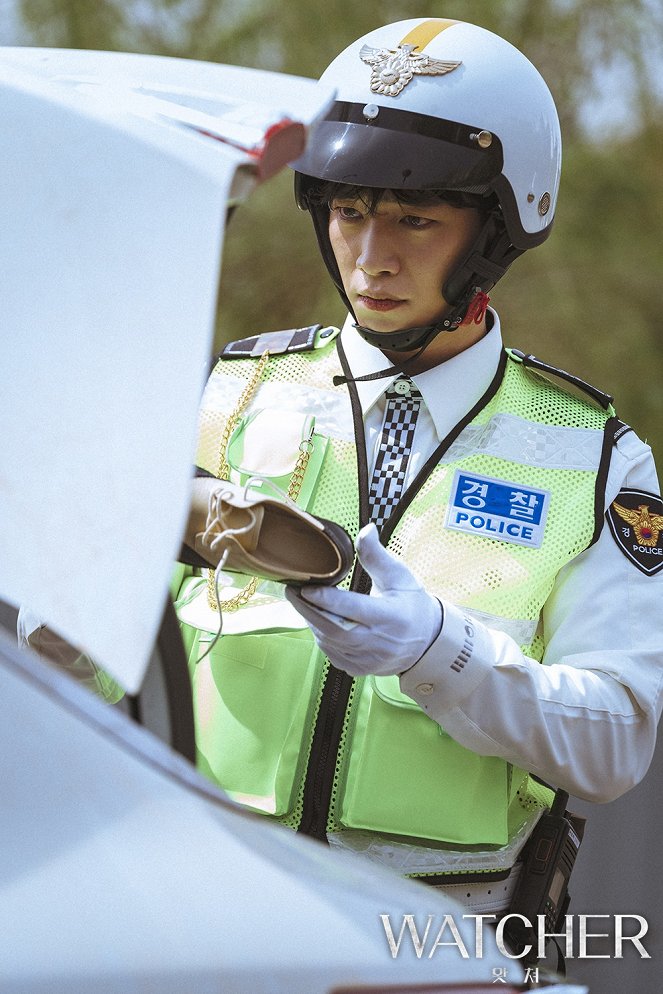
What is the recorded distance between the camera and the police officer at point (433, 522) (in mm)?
1791

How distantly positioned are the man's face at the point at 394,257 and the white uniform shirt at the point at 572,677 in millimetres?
141

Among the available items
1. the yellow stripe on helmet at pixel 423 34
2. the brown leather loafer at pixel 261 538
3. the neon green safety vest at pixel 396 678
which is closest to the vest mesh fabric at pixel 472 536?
the neon green safety vest at pixel 396 678

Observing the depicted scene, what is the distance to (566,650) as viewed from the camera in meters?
1.86

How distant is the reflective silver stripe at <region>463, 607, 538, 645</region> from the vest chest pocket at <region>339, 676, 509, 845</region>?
0.15m

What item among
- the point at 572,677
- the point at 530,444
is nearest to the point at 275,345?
the point at 530,444

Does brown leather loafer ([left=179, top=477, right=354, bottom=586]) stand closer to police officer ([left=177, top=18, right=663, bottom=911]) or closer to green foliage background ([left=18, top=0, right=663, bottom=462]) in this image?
police officer ([left=177, top=18, right=663, bottom=911])

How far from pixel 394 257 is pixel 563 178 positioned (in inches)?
175

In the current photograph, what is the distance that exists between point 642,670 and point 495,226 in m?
0.74

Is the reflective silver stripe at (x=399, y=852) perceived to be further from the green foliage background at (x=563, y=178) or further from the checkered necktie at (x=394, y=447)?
the green foliage background at (x=563, y=178)

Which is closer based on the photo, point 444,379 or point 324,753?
point 324,753

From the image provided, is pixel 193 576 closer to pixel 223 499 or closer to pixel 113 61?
pixel 223 499

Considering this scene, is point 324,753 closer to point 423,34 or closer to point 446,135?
point 446,135

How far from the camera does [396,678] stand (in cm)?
185

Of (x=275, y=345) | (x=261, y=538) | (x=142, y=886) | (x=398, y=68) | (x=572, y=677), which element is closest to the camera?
(x=142, y=886)
